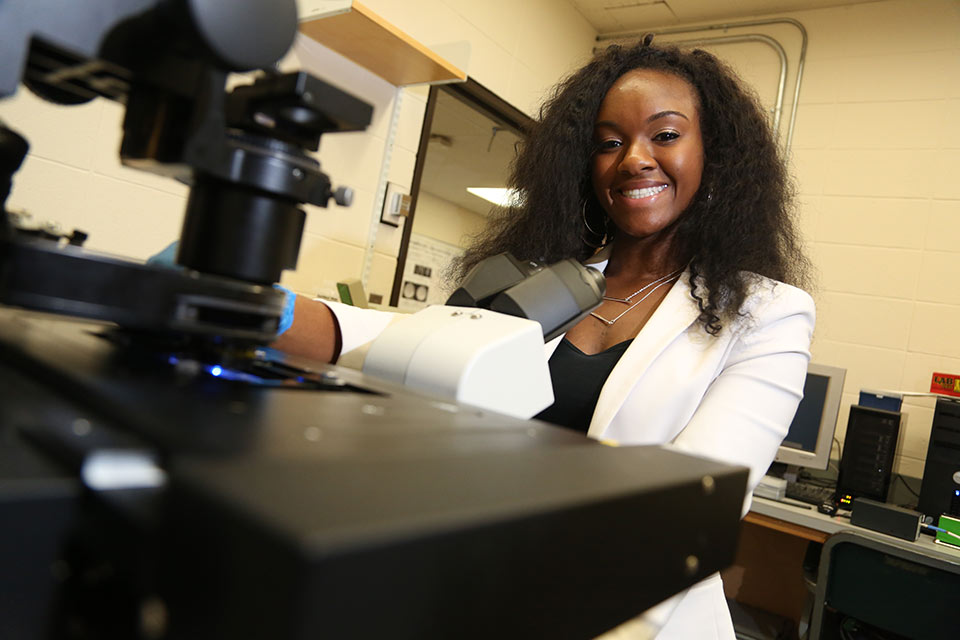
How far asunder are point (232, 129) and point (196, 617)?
0.97 feet

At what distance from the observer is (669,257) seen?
50.1 inches

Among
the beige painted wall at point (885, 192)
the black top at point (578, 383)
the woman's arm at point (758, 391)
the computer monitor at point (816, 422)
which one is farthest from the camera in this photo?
the beige painted wall at point (885, 192)

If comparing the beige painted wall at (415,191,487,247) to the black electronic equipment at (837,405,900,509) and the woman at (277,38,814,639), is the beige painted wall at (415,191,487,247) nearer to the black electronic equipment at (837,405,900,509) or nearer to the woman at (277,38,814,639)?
the black electronic equipment at (837,405,900,509)

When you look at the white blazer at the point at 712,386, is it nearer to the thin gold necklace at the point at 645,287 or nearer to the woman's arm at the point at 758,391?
the woman's arm at the point at 758,391

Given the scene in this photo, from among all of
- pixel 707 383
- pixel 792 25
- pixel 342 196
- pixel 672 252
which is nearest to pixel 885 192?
pixel 792 25

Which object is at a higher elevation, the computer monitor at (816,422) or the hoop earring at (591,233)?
the hoop earring at (591,233)

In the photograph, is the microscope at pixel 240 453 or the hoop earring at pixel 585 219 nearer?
the microscope at pixel 240 453

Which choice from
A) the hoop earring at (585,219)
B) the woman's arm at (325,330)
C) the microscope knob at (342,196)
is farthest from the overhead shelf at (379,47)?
the microscope knob at (342,196)

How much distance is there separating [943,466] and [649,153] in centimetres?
196

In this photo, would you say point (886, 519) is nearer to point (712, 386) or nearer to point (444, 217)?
point (712, 386)

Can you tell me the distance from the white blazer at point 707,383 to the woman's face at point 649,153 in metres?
0.16

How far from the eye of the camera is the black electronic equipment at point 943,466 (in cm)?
237

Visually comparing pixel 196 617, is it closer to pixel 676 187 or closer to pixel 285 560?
pixel 285 560

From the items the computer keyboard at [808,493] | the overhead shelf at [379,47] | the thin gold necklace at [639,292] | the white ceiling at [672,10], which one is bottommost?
the computer keyboard at [808,493]
